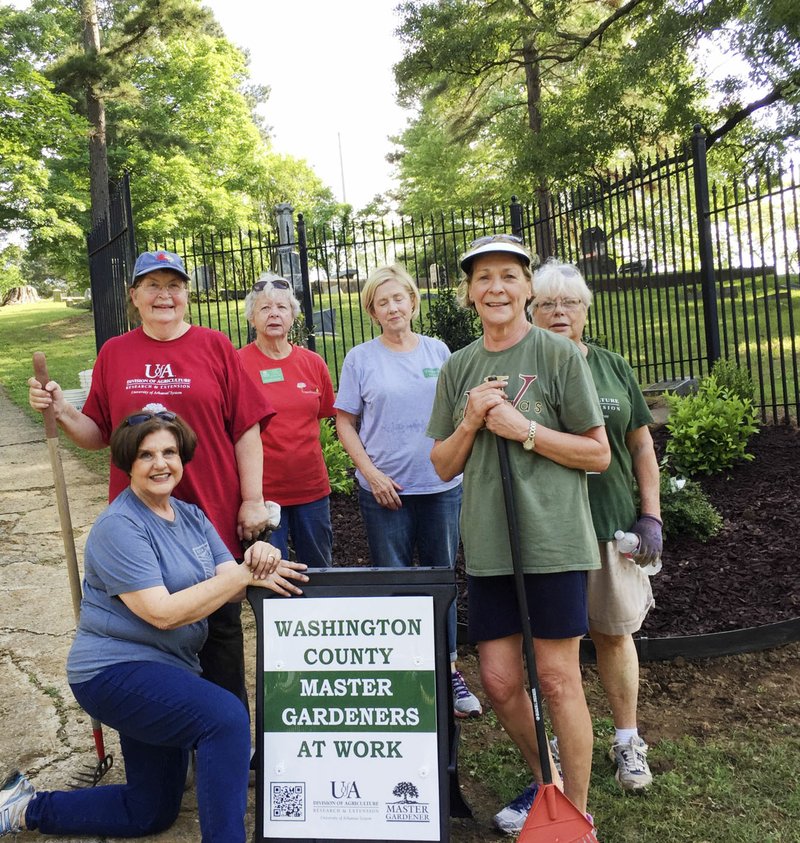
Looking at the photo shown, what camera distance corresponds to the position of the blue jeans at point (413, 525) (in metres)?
3.62

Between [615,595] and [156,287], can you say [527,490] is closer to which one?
[615,595]

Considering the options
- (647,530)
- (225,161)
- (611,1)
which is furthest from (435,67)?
(647,530)

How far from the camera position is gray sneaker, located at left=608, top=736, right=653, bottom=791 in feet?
9.91

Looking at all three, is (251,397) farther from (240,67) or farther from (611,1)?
(240,67)

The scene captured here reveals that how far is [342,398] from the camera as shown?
370 cm

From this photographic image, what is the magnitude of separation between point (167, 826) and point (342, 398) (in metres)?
1.78

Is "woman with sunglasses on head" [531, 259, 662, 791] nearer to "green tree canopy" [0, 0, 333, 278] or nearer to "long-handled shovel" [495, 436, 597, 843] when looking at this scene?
"long-handled shovel" [495, 436, 597, 843]

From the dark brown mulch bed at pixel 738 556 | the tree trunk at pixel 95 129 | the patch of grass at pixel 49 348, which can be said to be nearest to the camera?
the dark brown mulch bed at pixel 738 556

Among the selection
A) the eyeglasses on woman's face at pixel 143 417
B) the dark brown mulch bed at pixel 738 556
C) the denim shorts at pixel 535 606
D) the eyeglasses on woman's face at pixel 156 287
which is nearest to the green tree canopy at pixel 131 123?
the dark brown mulch bed at pixel 738 556

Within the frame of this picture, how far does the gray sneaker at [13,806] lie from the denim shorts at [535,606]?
1634 mm

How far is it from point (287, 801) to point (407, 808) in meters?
0.37

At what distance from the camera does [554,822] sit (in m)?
2.45

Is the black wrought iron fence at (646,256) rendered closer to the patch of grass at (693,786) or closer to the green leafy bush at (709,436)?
the green leafy bush at (709,436)

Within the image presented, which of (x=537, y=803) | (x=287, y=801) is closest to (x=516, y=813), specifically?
(x=537, y=803)
